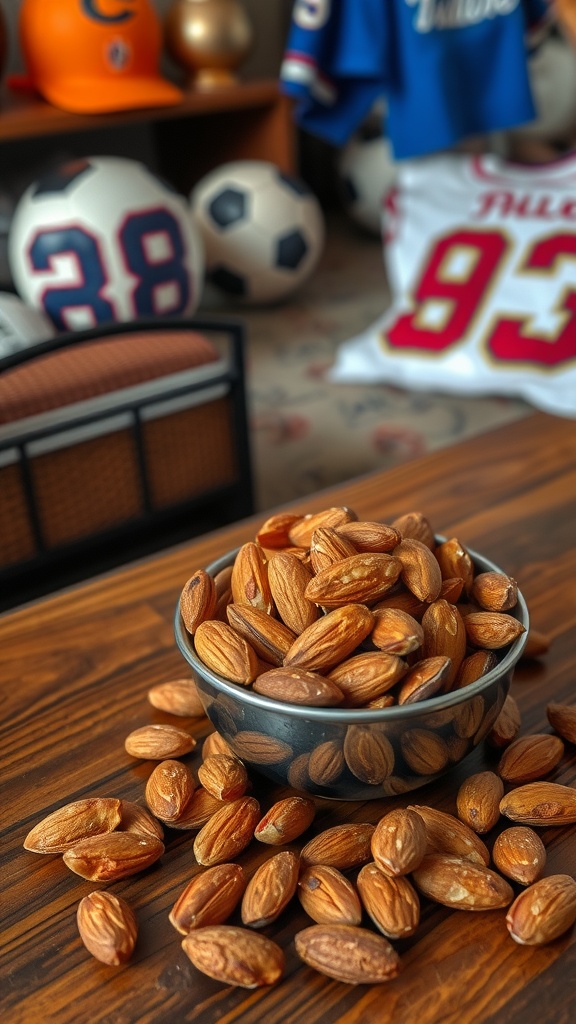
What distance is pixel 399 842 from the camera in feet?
1.60

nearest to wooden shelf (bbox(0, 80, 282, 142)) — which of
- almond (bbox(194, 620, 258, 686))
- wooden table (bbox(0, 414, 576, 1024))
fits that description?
wooden table (bbox(0, 414, 576, 1024))

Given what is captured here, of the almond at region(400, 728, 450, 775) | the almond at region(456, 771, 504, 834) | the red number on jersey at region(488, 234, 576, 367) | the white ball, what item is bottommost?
the red number on jersey at region(488, 234, 576, 367)

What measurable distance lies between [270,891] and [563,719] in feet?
0.73

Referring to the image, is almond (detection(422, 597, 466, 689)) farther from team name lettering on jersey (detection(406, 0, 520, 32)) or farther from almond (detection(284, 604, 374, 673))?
team name lettering on jersey (detection(406, 0, 520, 32))

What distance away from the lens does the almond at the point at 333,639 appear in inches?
20.1

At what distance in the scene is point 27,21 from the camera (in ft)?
7.27

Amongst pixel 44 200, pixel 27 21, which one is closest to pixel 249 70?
pixel 27 21

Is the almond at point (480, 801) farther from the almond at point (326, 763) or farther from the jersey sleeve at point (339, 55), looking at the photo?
the jersey sleeve at point (339, 55)

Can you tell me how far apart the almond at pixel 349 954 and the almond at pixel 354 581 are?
0.55 ft

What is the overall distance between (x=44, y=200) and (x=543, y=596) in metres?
1.56

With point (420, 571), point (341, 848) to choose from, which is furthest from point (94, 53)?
point (341, 848)

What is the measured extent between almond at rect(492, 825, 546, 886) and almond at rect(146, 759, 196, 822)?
0.58 feet

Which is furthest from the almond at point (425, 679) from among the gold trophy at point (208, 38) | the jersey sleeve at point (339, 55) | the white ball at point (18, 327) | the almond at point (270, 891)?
the gold trophy at point (208, 38)

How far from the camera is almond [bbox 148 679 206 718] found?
2.08ft
